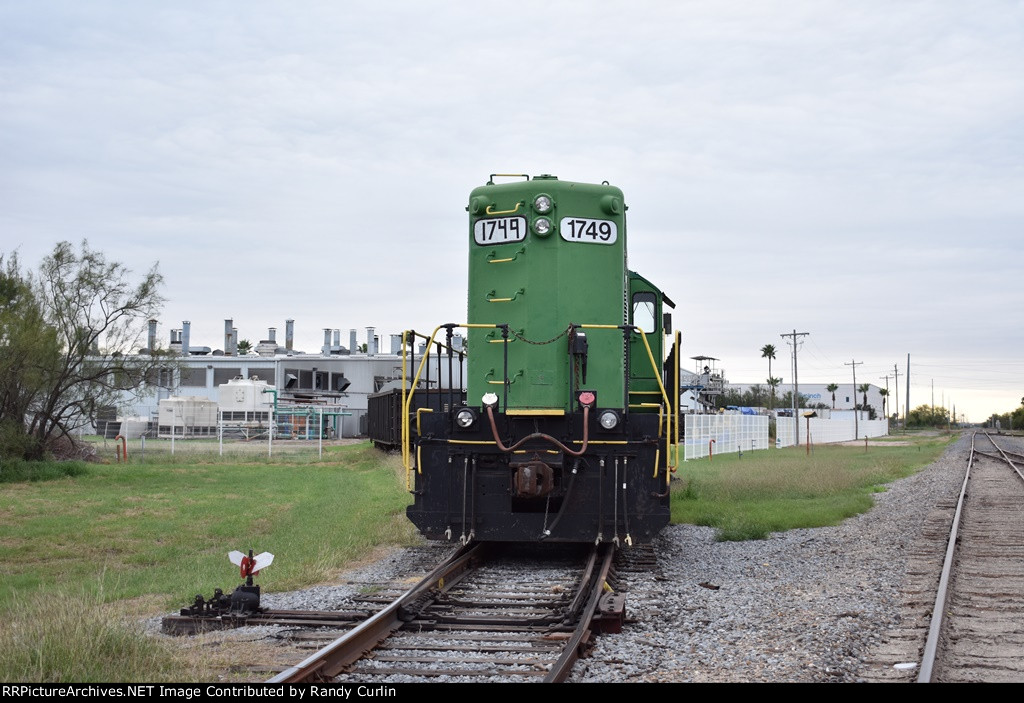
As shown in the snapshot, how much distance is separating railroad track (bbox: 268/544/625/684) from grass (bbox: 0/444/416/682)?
3.30 ft

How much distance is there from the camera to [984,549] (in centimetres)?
1095

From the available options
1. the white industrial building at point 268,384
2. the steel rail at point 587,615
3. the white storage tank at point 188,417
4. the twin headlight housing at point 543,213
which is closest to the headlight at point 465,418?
the steel rail at point 587,615

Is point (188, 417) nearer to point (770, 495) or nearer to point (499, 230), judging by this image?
point (770, 495)

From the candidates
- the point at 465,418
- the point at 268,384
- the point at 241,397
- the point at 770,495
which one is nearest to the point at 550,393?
the point at 465,418

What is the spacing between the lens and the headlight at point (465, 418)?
9273 millimetres

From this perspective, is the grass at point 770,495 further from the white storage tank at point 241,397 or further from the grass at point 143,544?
the white storage tank at point 241,397

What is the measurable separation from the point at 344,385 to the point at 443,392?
156ft

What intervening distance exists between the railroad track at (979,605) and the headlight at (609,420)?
10.4 ft

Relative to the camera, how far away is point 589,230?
10.1 meters

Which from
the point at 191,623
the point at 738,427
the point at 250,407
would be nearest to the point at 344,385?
the point at 250,407

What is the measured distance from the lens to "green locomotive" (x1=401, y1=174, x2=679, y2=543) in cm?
901

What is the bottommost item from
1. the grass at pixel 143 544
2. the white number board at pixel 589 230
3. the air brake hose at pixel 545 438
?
the grass at pixel 143 544

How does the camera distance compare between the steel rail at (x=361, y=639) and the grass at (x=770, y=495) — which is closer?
the steel rail at (x=361, y=639)
